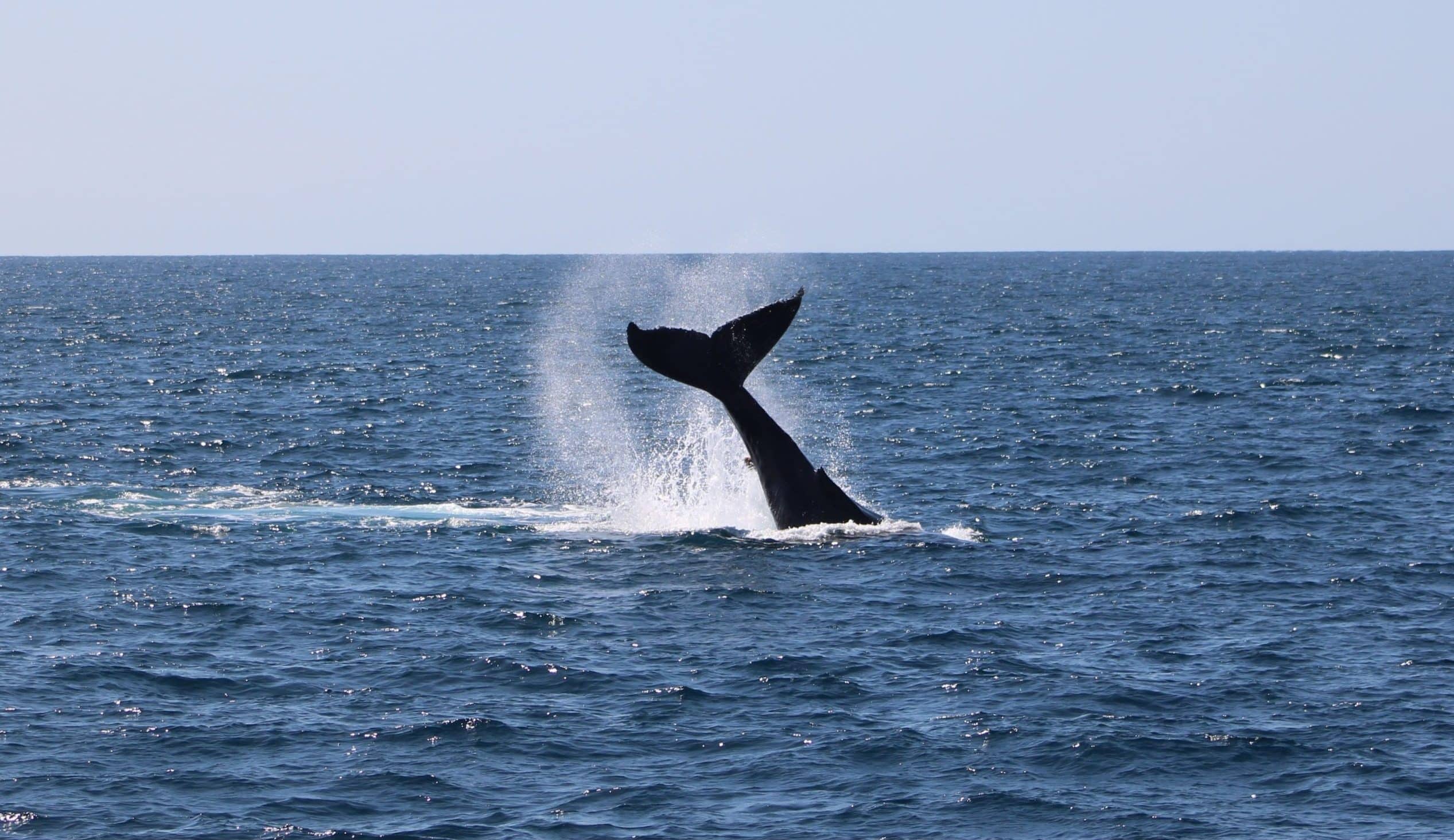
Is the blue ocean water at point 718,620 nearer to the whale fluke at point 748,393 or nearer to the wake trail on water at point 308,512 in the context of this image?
the wake trail on water at point 308,512

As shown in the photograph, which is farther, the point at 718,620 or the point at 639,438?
the point at 639,438

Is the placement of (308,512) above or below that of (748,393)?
below

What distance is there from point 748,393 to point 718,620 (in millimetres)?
5273

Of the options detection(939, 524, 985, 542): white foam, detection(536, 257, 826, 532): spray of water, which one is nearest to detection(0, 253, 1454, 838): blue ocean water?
detection(939, 524, 985, 542): white foam

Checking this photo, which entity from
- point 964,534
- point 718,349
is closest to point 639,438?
point 964,534

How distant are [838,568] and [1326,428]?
23936 millimetres

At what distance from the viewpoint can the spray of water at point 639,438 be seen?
3322 cm

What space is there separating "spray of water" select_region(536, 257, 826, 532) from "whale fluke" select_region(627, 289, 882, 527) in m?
1.21

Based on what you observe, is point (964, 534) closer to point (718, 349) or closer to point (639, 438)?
point (718, 349)

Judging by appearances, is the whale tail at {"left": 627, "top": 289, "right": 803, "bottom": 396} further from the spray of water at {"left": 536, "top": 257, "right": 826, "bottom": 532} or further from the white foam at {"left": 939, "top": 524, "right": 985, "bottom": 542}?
the white foam at {"left": 939, "top": 524, "right": 985, "bottom": 542}

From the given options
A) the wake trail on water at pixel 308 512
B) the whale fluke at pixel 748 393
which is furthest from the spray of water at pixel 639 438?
the whale fluke at pixel 748 393

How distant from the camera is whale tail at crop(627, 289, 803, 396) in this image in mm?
27828

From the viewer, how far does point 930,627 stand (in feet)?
80.3

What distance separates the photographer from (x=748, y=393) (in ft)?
94.9
